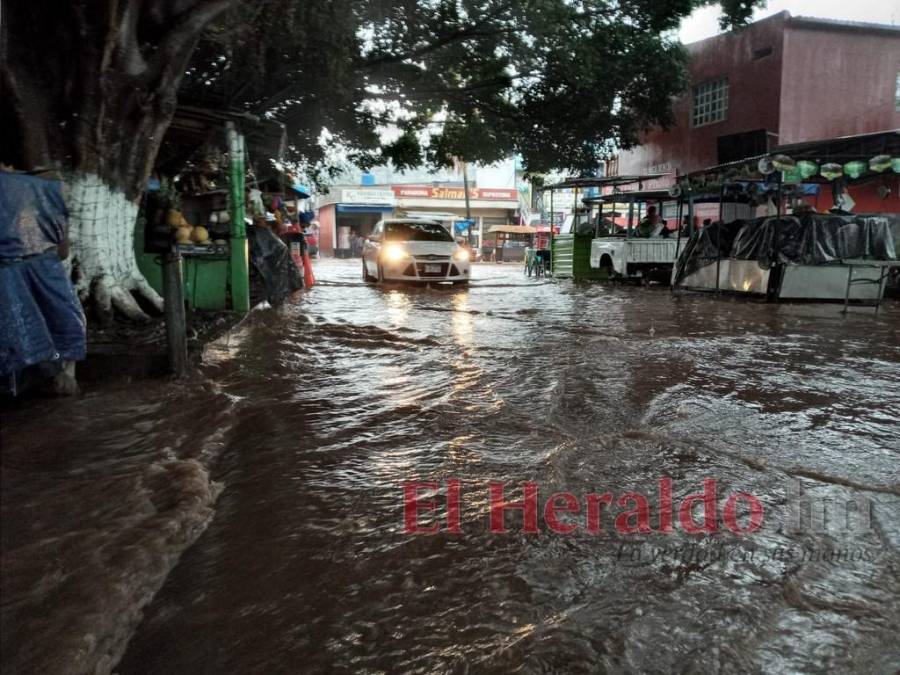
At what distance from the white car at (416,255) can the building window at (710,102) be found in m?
9.80

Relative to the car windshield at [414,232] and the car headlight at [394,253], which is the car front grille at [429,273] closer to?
the car headlight at [394,253]

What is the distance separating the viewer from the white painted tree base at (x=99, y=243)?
6164mm

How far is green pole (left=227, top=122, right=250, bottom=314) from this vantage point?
8523 millimetres

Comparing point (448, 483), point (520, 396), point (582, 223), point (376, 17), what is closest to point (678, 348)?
point (520, 396)

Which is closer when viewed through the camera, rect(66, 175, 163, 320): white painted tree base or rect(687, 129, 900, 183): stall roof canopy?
rect(66, 175, 163, 320): white painted tree base

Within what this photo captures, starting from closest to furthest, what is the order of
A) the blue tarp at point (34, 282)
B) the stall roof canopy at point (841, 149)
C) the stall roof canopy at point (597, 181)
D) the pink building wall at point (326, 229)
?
the blue tarp at point (34, 282), the stall roof canopy at point (841, 149), the stall roof canopy at point (597, 181), the pink building wall at point (326, 229)

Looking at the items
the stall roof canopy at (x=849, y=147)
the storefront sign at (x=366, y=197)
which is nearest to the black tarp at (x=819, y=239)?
the stall roof canopy at (x=849, y=147)

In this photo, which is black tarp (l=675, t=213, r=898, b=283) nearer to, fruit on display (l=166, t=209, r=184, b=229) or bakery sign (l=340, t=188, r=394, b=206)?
fruit on display (l=166, t=209, r=184, b=229)

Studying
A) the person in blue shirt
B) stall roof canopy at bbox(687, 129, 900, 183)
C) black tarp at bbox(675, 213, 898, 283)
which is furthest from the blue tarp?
black tarp at bbox(675, 213, 898, 283)

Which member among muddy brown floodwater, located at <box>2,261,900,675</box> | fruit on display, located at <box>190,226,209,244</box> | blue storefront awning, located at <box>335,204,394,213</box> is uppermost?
blue storefront awning, located at <box>335,204,394,213</box>

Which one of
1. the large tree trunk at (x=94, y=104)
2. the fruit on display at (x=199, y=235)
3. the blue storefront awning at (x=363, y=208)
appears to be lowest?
the fruit on display at (x=199, y=235)

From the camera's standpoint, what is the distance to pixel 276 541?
7.95 ft

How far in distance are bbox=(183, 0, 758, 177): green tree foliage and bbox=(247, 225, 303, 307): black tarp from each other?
2229mm

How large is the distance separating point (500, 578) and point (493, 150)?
15446 mm
